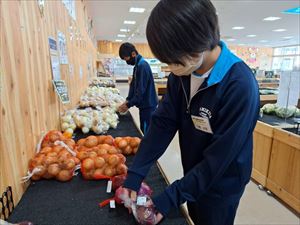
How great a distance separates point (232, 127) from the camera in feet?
2.09

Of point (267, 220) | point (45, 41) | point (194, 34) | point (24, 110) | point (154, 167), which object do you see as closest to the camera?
Answer: point (194, 34)

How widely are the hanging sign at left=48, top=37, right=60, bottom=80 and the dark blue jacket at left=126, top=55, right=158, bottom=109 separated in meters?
0.92

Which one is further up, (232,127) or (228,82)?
(228,82)

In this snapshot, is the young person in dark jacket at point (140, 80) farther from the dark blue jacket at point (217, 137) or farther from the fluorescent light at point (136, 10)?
the fluorescent light at point (136, 10)

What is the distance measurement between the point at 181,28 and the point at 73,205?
2.34 feet

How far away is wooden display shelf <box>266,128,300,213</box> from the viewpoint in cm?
→ 196

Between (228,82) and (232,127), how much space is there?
13 cm

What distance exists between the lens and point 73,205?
0.82m

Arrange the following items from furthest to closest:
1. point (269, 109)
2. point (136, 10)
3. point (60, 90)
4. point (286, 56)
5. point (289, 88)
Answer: point (286, 56) < point (136, 10) < point (269, 109) < point (289, 88) < point (60, 90)

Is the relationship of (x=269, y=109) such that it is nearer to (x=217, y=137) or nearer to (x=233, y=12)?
(x=217, y=137)

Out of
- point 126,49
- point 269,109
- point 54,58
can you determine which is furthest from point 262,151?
point 54,58

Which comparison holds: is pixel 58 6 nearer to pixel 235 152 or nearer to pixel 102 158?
pixel 102 158

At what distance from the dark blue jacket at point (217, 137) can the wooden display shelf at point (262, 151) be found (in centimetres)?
177

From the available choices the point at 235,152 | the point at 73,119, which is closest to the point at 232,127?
the point at 235,152
